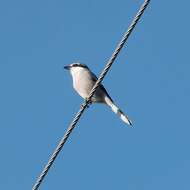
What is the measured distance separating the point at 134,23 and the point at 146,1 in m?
0.28

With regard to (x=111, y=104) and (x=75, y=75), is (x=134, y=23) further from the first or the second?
(x=75, y=75)

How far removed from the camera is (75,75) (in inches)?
452

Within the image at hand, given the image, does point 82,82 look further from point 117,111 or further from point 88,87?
point 117,111

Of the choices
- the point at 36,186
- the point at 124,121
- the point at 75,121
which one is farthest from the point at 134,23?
the point at 124,121

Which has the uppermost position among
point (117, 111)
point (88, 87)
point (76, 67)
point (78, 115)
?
point (76, 67)

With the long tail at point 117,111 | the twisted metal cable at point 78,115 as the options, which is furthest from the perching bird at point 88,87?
the twisted metal cable at point 78,115

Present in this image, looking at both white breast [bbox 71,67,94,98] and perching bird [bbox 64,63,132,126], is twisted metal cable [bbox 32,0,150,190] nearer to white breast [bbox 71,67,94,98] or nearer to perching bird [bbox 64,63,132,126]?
perching bird [bbox 64,63,132,126]

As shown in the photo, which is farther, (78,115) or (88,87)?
(88,87)

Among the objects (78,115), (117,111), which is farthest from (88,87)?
(78,115)

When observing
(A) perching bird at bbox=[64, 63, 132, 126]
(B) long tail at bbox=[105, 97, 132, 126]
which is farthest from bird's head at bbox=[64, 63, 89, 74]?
(B) long tail at bbox=[105, 97, 132, 126]

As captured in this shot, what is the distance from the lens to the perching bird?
10734 millimetres

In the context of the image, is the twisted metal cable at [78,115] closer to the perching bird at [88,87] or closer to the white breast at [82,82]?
the perching bird at [88,87]

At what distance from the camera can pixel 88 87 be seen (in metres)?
11.0

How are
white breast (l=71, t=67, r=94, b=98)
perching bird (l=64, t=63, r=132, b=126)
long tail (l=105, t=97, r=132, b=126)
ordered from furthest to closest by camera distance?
white breast (l=71, t=67, r=94, b=98) < perching bird (l=64, t=63, r=132, b=126) < long tail (l=105, t=97, r=132, b=126)
